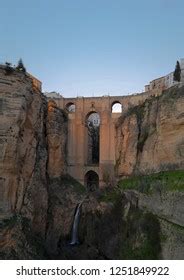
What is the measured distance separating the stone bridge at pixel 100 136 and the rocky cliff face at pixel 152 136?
4.56 ft

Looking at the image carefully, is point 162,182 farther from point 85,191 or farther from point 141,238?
point 85,191

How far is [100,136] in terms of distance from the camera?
35.2 meters

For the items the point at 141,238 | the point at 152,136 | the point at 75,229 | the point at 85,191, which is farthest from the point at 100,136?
the point at 141,238

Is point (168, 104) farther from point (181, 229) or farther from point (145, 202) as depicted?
point (181, 229)

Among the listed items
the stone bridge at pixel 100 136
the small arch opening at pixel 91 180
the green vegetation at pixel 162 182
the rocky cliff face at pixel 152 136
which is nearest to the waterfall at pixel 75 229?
the green vegetation at pixel 162 182

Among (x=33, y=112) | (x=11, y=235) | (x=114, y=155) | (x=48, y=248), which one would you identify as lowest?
(x=48, y=248)

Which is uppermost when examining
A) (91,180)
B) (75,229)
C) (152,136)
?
(152,136)

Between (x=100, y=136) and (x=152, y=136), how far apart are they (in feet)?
26.6

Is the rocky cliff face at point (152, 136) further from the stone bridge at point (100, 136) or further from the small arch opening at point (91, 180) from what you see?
the small arch opening at point (91, 180)

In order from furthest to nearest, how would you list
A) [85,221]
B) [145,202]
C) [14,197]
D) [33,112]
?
[85,221]
[33,112]
[145,202]
[14,197]

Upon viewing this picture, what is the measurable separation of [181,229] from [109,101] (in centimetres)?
1839

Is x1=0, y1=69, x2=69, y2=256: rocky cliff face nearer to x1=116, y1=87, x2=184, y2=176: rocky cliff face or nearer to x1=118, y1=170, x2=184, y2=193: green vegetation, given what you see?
x1=118, y1=170, x2=184, y2=193: green vegetation
